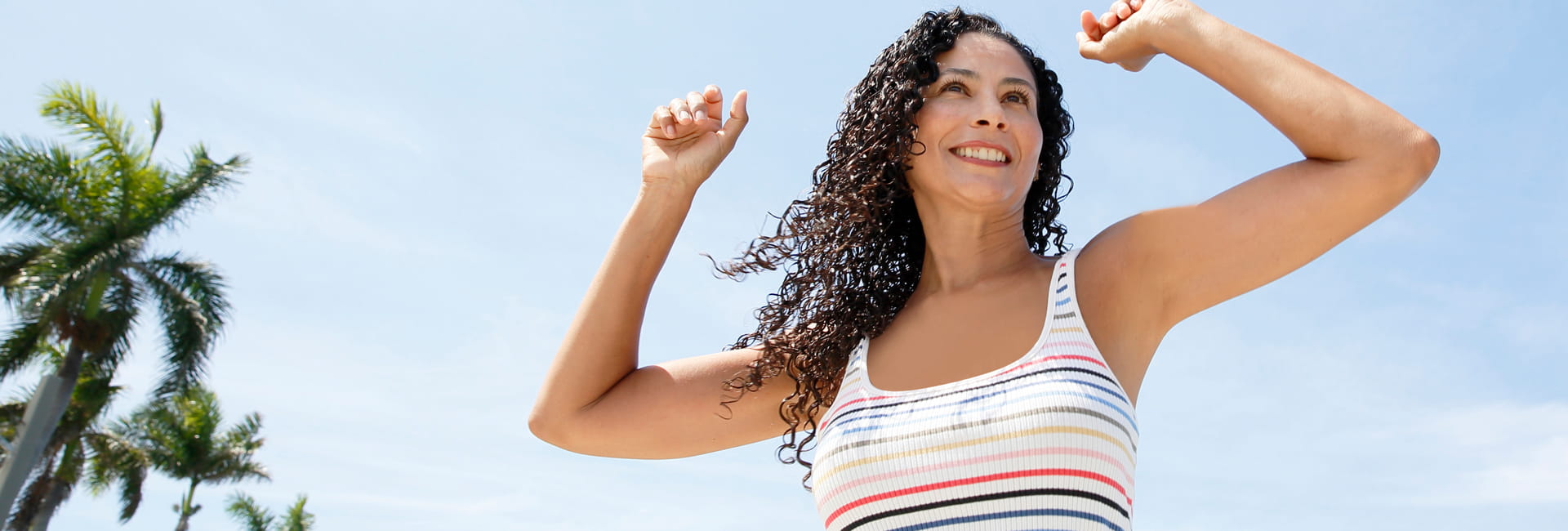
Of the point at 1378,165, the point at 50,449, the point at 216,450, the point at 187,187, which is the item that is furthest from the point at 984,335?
the point at 216,450

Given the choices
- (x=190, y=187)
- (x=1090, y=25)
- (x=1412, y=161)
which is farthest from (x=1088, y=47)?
(x=190, y=187)

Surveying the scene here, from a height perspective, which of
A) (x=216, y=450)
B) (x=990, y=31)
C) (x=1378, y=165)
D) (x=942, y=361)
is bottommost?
(x=942, y=361)

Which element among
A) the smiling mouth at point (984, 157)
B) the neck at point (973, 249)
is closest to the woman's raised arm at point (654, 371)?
the neck at point (973, 249)

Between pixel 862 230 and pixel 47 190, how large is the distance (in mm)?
22217

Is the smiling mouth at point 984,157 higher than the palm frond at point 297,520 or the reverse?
the reverse

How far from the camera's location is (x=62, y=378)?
71.2ft

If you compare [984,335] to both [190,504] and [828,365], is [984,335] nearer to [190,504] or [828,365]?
[828,365]

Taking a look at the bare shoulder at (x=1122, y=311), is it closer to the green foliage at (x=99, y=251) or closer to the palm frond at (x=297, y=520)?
the green foliage at (x=99, y=251)

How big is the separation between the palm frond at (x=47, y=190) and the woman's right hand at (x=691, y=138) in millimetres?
21596

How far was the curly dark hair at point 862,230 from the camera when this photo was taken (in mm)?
3459

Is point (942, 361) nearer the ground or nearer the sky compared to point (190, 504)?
nearer the ground

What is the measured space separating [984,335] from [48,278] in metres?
22.4

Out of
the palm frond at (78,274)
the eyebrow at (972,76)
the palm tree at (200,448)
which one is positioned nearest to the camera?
the eyebrow at (972,76)

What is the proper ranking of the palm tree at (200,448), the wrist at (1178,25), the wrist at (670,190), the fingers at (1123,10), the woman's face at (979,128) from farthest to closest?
the palm tree at (200,448) < the wrist at (670,190) < the woman's face at (979,128) < the fingers at (1123,10) < the wrist at (1178,25)
